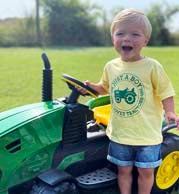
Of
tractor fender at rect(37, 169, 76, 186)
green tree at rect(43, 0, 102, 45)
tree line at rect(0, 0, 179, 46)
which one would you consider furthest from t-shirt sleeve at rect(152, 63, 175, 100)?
green tree at rect(43, 0, 102, 45)

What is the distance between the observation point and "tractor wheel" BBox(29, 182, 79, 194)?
192 cm

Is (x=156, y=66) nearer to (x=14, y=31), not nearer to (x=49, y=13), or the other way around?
(x=14, y=31)

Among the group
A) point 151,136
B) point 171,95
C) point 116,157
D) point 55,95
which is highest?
point 171,95

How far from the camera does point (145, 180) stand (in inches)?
86.6

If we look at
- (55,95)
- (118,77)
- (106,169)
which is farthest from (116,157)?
(55,95)

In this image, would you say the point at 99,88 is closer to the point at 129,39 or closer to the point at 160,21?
the point at 129,39

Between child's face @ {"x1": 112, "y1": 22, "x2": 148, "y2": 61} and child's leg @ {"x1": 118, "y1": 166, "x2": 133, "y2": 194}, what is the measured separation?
2.09 ft

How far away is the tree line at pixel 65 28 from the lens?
25141 mm

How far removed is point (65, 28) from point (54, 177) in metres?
25.3

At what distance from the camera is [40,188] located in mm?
1947

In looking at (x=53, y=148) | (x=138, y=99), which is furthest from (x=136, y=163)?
(x=53, y=148)

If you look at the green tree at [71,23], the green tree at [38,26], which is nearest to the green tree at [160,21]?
the green tree at [71,23]

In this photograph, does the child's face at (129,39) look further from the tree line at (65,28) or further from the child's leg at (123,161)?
the tree line at (65,28)

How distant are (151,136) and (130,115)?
0.54 feet
